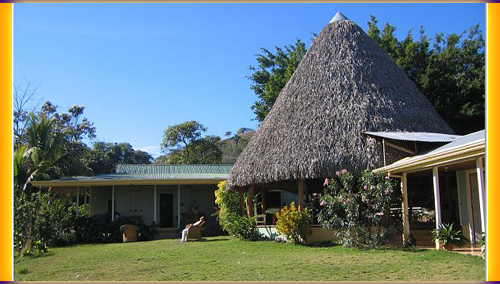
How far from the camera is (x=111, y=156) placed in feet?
151

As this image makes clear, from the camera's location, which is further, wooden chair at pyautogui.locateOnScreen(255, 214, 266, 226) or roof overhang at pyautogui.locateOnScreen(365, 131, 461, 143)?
wooden chair at pyautogui.locateOnScreen(255, 214, 266, 226)

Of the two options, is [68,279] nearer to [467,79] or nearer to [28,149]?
[28,149]

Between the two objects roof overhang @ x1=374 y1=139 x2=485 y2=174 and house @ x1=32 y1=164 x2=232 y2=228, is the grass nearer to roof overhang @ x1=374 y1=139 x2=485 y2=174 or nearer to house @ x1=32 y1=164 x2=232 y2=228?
roof overhang @ x1=374 y1=139 x2=485 y2=174

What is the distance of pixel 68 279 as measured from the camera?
8.23 metres

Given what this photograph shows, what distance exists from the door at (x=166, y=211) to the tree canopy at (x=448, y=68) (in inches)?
356

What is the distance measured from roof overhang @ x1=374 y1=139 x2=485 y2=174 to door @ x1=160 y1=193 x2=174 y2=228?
1232 centimetres

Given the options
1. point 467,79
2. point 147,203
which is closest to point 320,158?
point 147,203

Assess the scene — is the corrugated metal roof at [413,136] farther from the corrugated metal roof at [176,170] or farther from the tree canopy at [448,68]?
the corrugated metal roof at [176,170]

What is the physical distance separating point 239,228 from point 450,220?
6.35 meters

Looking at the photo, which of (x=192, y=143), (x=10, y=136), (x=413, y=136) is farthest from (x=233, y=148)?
(x=10, y=136)

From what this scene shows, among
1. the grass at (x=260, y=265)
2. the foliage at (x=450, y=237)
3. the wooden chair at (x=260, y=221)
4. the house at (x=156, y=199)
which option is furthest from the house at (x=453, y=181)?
the house at (x=156, y=199)

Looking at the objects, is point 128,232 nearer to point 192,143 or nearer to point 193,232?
point 193,232

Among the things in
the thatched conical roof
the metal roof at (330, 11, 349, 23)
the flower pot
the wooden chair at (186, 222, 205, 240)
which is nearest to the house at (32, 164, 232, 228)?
the wooden chair at (186, 222, 205, 240)

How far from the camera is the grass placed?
25.2ft
